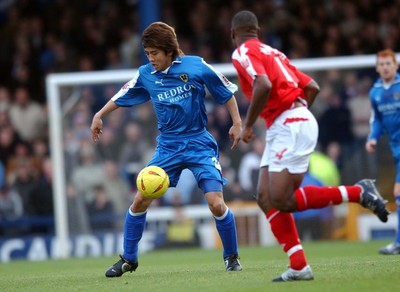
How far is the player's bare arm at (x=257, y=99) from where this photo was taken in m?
7.29

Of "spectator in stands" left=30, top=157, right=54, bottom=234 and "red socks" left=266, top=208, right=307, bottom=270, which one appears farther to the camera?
"spectator in stands" left=30, top=157, right=54, bottom=234

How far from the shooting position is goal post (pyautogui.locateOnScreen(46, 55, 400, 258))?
1645cm

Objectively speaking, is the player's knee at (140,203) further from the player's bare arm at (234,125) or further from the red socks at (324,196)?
the red socks at (324,196)

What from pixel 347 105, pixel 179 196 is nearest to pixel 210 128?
pixel 179 196

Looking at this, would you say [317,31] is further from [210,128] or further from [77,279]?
[77,279]

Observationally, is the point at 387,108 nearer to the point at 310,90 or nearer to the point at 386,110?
the point at 386,110

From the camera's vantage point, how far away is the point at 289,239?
748cm

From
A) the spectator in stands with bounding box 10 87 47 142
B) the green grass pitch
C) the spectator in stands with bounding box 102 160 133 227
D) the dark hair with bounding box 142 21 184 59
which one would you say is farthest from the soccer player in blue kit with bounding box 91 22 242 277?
the spectator in stands with bounding box 10 87 47 142

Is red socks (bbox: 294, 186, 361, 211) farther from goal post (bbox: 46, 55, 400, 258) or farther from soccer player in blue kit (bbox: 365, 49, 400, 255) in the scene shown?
goal post (bbox: 46, 55, 400, 258)

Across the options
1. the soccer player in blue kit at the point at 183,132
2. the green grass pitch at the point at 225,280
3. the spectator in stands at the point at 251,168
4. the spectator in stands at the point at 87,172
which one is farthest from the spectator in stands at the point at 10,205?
the soccer player in blue kit at the point at 183,132

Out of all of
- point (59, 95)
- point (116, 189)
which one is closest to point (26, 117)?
point (59, 95)

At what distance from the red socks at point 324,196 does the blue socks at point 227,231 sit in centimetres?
162

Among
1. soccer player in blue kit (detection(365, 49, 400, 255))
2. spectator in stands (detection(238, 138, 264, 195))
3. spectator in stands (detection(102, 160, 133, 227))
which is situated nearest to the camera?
soccer player in blue kit (detection(365, 49, 400, 255))

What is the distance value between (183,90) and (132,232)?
136 cm
